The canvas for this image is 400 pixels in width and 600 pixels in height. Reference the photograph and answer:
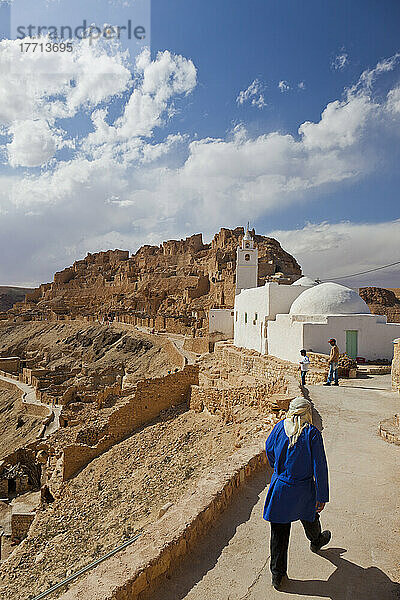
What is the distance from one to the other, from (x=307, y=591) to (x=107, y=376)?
Result: 2078 centimetres

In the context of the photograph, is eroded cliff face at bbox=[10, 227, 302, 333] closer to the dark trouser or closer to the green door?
the green door

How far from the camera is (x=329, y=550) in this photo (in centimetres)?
342

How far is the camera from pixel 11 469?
42.9 ft

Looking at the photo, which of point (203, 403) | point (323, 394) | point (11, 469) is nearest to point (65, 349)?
point (11, 469)

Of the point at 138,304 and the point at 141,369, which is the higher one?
the point at 138,304

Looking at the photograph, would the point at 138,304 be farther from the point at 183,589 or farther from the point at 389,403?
the point at 183,589

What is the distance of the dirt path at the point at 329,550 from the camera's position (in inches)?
117

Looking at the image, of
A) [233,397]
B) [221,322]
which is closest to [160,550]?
[233,397]

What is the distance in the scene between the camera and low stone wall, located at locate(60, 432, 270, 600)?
9.09ft

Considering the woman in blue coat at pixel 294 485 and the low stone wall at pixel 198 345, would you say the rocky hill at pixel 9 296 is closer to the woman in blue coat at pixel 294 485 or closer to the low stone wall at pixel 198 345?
the low stone wall at pixel 198 345

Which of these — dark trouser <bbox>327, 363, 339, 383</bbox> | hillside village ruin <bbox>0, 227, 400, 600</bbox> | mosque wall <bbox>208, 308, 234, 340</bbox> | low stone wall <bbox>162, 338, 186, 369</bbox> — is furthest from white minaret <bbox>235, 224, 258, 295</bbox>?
dark trouser <bbox>327, 363, 339, 383</bbox>

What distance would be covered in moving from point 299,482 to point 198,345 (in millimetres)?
24091

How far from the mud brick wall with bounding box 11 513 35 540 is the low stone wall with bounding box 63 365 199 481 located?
4.23 feet

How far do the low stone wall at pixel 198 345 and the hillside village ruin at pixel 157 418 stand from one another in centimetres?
7
